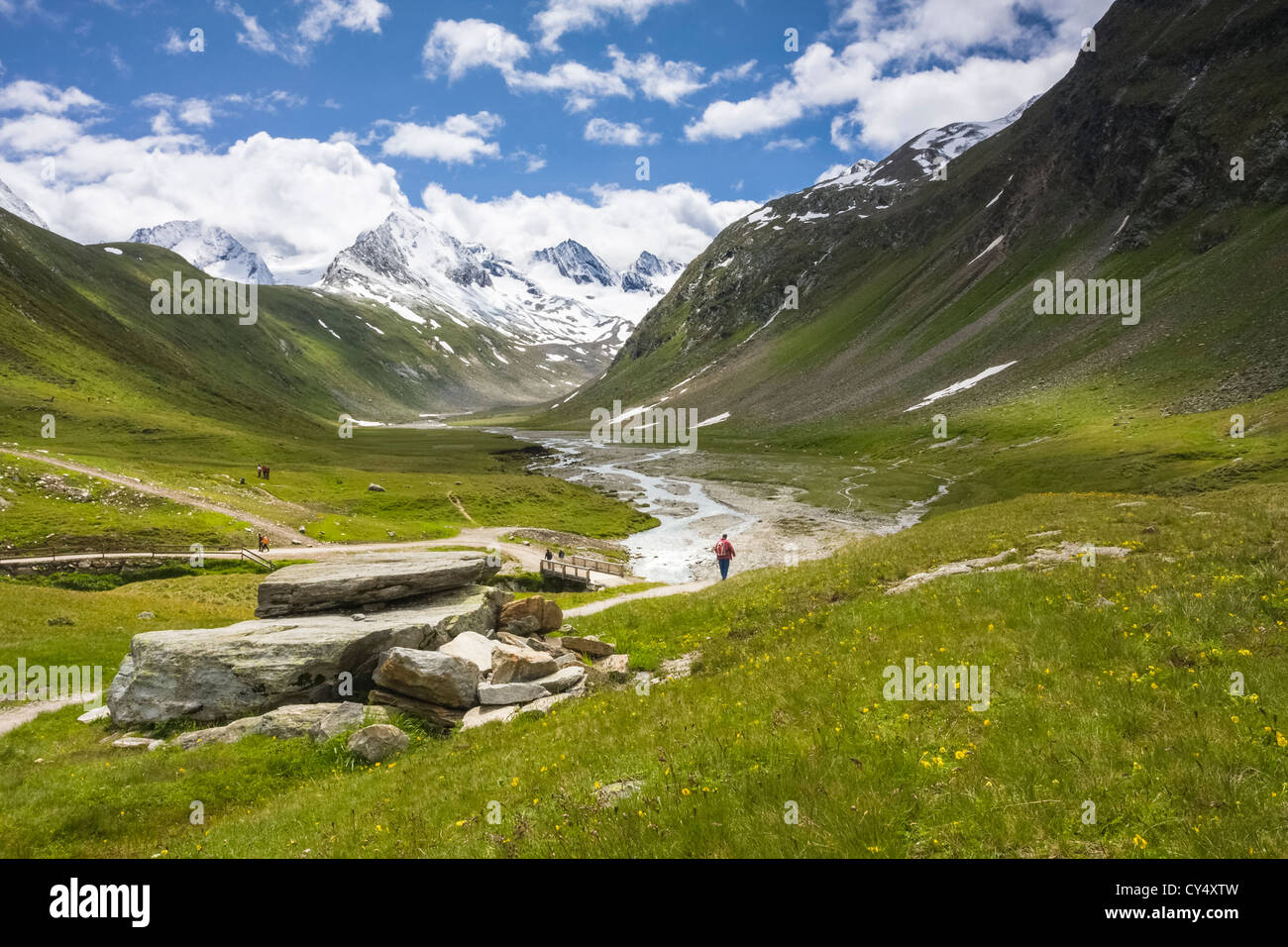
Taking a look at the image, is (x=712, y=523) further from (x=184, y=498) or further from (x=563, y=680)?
(x=563, y=680)

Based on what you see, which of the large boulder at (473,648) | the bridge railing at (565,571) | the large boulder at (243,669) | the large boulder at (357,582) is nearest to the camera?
the large boulder at (243,669)

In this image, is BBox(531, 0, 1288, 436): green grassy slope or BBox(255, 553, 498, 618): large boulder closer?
BBox(255, 553, 498, 618): large boulder

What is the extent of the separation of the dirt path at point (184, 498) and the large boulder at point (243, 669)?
36920 millimetres

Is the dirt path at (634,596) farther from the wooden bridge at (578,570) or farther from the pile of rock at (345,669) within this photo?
the wooden bridge at (578,570)

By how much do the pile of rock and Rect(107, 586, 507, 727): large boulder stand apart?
0.03 metres

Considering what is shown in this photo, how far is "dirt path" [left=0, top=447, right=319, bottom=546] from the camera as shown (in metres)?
54.4

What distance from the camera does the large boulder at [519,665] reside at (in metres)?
17.9

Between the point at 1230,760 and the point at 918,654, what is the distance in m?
6.13

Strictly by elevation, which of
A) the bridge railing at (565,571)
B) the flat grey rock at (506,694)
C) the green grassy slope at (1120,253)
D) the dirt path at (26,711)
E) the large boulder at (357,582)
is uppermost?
the green grassy slope at (1120,253)

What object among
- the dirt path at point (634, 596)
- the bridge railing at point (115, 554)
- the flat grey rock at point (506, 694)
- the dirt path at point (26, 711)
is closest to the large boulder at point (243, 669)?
the dirt path at point (26, 711)

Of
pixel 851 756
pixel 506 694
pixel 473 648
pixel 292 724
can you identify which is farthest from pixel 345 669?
pixel 851 756

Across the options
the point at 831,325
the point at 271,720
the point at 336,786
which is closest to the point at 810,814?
the point at 336,786

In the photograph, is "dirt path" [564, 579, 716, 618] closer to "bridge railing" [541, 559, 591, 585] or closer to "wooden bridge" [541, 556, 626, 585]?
"bridge railing" [541, 559, 591, 585]

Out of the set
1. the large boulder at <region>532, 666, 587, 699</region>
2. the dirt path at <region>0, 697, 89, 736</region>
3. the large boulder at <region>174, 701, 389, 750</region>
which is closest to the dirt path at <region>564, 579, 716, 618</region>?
the large boulder at <region>532, 666, 587, 699</region>
